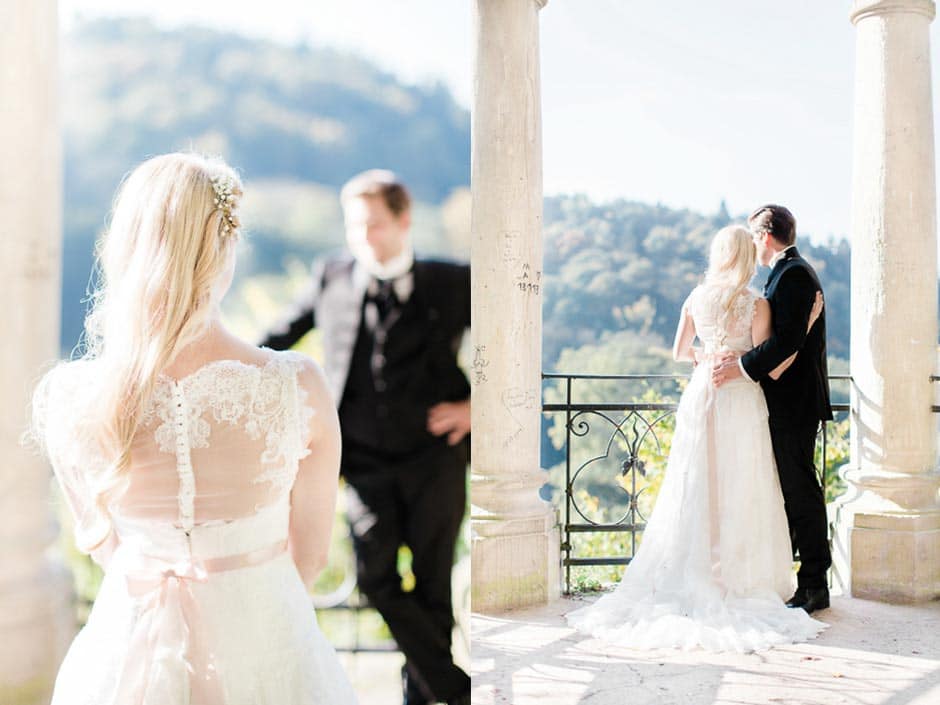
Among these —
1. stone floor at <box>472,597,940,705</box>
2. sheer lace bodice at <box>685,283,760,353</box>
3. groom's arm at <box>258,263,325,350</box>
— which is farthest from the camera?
sheer lace bodice at <box>685,283,760,353</box>

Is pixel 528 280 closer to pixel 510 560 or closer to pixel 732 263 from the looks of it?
pixel 732 263

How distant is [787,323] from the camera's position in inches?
150

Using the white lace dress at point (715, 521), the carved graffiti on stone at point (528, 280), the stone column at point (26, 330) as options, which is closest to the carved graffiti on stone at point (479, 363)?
the carved graffiti on stone at point (528, 280)

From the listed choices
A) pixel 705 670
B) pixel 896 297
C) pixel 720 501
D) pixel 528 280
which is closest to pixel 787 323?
pixel 896 297

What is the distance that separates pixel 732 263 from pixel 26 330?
3163 millimetres

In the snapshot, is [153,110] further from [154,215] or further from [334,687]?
[334,687]

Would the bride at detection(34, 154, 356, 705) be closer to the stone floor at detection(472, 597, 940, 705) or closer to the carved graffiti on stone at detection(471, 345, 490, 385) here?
the stone floor at detection(472, 597, 940, 705)

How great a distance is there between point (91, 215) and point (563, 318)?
21.0 feet

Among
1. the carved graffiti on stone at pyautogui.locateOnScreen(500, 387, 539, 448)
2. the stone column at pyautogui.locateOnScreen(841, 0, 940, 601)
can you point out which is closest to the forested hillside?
the stone column at pyautogui.locateOnScreen(841, 0, 940, 601)

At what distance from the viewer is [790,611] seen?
368cm

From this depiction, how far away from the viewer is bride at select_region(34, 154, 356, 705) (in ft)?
4.50

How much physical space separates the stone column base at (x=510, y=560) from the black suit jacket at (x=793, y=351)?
4.07 feet

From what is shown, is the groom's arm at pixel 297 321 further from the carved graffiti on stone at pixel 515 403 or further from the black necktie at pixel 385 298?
the carved graffiti on stone at pixel 515 403

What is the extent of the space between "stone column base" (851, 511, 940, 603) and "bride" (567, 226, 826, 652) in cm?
59
